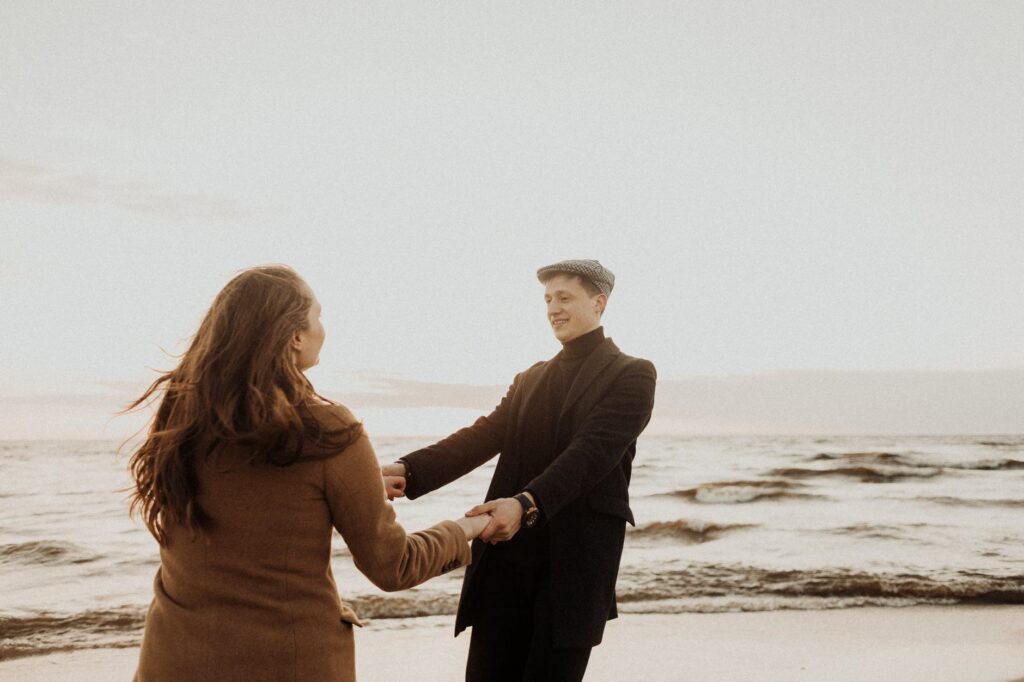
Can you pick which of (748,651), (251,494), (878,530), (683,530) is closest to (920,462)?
(878,530)

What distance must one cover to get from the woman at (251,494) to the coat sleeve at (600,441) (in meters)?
0.97

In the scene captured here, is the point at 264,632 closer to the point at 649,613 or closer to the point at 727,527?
the point at 649,613

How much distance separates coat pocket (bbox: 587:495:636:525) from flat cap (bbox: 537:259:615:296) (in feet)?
2.59

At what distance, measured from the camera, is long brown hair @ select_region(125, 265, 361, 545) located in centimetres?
178

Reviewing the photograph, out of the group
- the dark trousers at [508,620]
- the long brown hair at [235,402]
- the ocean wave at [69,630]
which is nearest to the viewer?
the long brown hair at [235,402]

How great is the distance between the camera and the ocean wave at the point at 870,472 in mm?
22609

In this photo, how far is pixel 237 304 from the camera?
1.87 meters

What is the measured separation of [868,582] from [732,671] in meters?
3.68

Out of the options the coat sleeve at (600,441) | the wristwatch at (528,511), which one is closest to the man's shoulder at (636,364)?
the coat sleeve at (600,441)

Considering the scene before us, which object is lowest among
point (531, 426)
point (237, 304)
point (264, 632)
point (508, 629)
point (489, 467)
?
point (489, 467)

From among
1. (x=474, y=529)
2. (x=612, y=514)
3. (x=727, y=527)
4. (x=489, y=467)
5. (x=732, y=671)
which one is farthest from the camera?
(x=489, y=467)

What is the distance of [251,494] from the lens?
1800 millimetres

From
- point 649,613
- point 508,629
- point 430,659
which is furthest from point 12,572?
point 508,629

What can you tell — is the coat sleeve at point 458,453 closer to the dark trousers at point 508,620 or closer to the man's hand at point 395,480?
the man's hand at point 395,480
